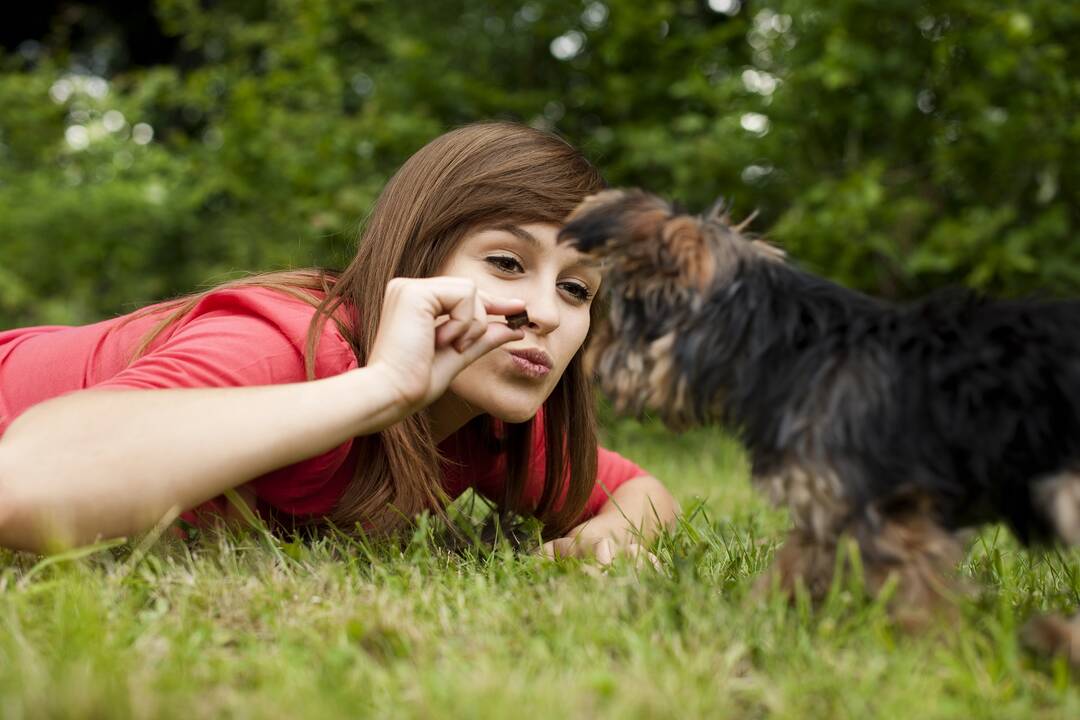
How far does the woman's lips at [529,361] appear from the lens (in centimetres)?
318

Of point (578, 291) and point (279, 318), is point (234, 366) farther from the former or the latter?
point (578, 291)

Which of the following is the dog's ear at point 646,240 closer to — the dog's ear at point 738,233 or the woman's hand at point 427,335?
the dog's ear at point 738,233

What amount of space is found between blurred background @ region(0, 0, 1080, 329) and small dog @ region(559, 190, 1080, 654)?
244cm

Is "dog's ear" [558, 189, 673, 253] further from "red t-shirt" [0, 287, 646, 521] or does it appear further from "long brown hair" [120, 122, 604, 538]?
"red t-shirt" [0, 287, 646, 521]

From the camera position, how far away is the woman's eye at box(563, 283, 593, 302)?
3291 mm

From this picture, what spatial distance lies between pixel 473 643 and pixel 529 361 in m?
1.14

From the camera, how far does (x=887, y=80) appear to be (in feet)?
21.0

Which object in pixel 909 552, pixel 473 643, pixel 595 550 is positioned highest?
pixel 909 552

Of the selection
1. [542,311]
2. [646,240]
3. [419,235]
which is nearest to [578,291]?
[542,311]

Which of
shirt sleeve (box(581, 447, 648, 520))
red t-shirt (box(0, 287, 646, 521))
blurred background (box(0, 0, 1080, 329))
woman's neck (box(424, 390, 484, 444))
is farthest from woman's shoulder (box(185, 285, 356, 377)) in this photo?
shirt sleeve (box(581, 447, 648, 520))

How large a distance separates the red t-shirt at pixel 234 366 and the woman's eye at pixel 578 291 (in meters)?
0.72

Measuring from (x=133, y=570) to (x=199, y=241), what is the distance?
32.6 feet

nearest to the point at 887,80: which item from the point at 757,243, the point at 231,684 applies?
the point at 757,243

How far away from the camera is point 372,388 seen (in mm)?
2590
